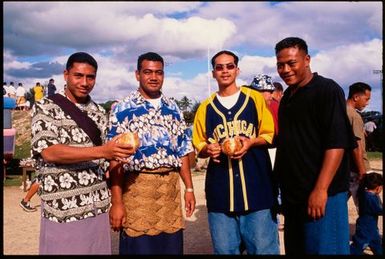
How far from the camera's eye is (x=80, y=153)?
3.46m

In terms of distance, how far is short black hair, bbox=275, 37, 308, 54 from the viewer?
350cm

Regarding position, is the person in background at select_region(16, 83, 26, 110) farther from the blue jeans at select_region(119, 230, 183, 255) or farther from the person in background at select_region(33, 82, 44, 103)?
the blue jeans at select_region(119, 230, 183, 255)

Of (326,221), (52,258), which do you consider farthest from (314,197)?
(52,258)

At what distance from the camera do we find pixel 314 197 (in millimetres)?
3295

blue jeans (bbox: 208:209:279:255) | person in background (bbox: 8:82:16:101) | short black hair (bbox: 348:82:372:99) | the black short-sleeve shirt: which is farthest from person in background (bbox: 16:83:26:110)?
the black short-sleeve shirt

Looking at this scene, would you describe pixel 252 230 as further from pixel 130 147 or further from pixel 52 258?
pixel 52 258

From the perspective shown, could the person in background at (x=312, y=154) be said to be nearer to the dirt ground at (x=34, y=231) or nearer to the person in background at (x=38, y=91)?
the dirt ground at (x=34, y=231)

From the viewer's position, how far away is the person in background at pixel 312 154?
328cm

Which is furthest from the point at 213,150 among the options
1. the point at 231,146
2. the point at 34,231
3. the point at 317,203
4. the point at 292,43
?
the point at 34,231

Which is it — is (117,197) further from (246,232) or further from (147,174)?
(246,232)

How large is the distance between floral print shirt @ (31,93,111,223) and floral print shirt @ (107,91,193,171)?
1.24ft

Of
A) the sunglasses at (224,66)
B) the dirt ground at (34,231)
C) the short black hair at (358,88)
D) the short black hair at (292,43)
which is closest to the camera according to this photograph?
the short black hair at (292,43)

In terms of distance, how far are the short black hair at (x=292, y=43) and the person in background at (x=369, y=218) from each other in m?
2.88

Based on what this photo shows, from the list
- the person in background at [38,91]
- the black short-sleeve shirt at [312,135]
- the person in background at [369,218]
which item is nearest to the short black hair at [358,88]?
the person in background at [369,218]
